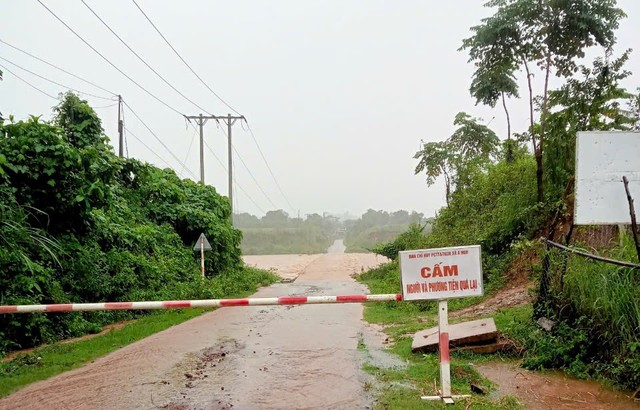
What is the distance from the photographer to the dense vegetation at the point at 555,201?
5047 mm

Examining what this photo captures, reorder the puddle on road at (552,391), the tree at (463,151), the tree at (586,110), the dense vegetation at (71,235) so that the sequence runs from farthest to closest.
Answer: the tree at (463,151)
the tree at (586,110)
the dense vegetation at (71,235)
the puddle on road at (552,391)

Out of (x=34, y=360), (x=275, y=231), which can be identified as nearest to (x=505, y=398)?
(x=34, y=360)

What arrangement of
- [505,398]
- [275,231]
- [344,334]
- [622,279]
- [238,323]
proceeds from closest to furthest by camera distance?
[505,398] < [622,279] < [344,334] < [238,323] < [275,231]

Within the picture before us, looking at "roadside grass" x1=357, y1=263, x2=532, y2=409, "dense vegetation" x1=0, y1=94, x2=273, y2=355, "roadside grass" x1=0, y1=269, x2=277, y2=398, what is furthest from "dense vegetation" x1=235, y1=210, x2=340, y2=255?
"roadside grass" x1=357, y1=263, x2=532, y2=409

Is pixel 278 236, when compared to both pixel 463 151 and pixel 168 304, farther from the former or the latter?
pixel 168 304

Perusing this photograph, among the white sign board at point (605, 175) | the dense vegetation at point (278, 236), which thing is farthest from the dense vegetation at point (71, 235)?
the dense vegetation at point (278, 236)

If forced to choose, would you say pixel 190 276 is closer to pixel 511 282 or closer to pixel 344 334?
pixel 344 334

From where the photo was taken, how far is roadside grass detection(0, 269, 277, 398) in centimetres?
589

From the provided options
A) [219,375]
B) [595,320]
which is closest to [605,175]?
[595,320]

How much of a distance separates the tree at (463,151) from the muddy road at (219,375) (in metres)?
15.1

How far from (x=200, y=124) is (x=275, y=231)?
53651 mm

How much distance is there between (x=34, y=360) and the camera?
6.71 m

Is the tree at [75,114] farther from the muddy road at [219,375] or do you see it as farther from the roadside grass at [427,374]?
the roadside grass at [427,374]

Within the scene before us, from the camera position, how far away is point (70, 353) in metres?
7.24
